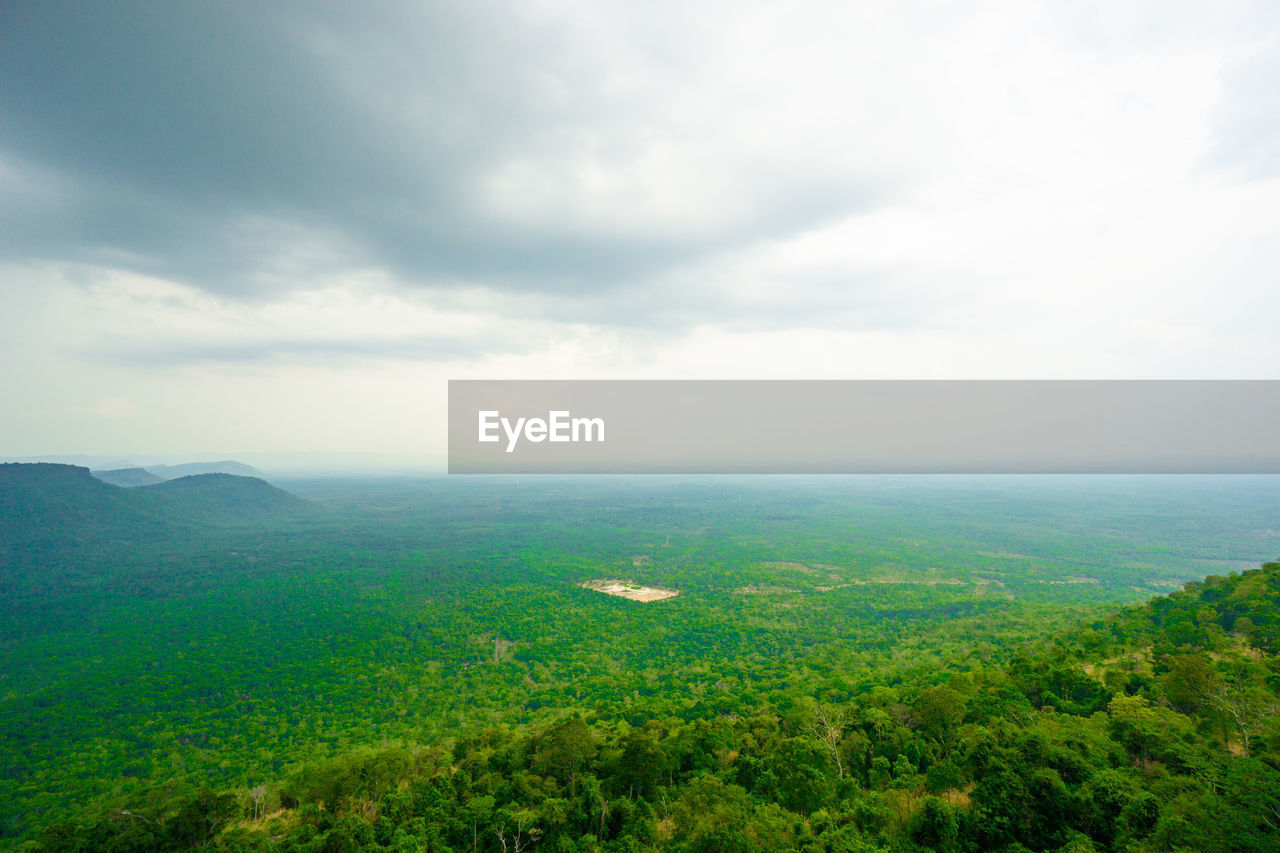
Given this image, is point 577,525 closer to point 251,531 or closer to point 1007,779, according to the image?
point 251,531

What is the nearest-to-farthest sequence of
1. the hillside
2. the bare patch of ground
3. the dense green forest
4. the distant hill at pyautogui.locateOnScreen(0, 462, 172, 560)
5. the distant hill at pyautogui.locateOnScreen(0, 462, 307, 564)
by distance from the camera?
the dense green forest < the bare patch of ground < the distant hill at pyautogui.locateOnScreen(0, 462, 307, 564) < the distant hill at pyautogui.locateOnScreen(0, 462, 172, 560) < the hillside

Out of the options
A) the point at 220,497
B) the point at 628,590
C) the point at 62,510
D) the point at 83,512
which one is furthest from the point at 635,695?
the point at 220,497

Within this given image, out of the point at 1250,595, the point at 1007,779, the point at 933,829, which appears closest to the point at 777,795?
the point at 933,829

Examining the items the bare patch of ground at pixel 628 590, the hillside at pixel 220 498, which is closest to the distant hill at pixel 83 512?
the hillside at pixel 220 498

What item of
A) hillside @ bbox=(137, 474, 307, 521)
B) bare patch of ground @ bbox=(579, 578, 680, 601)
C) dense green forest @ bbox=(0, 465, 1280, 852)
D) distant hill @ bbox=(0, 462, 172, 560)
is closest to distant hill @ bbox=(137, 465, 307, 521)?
hillside @ bbox=(137, 474, 307, 521)

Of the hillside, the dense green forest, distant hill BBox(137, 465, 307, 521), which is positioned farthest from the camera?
distant hill BBox(137, 465, 307, 521)

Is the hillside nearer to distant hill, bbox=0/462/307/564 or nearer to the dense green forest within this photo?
distant hill, bbox=0/462/307/564
